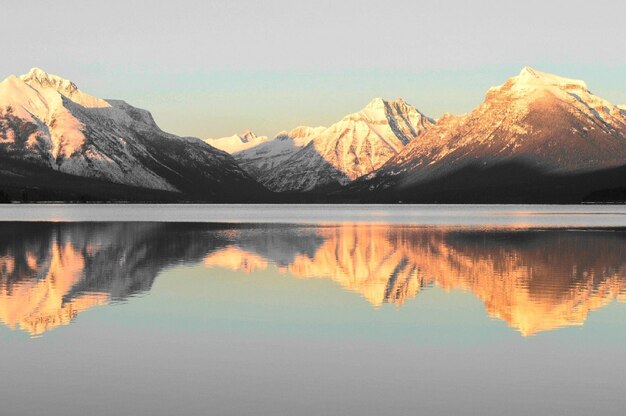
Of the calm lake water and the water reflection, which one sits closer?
the calm lake water

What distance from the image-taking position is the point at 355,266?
2840 inches

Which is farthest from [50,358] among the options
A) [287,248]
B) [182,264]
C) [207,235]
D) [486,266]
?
[207,235]

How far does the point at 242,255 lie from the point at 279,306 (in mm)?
34987

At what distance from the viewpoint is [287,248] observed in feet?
304

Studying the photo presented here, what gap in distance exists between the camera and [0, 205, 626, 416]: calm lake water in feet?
86.9

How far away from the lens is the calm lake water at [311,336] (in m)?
26.5

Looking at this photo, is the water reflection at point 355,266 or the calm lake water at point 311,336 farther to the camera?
the water reflection at point 355,266

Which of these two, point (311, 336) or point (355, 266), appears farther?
point (355, 266)

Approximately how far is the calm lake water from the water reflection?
0.73 feet

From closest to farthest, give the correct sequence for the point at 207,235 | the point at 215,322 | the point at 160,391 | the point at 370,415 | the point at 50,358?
1. the point at 370,415
2. the point at 160,391
3. the point at 50,358
4. the point at 215,322
5. the point at 207,235

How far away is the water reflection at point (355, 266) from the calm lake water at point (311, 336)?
222 millimetres

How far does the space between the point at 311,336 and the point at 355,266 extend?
3468 centimetres

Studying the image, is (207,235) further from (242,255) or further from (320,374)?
(320,374)

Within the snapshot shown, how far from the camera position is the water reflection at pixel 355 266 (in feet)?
153
